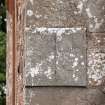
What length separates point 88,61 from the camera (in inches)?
84.0

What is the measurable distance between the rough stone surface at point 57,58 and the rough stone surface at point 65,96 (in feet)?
0.09

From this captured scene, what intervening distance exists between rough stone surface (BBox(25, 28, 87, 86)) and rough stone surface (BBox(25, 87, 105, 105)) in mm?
28

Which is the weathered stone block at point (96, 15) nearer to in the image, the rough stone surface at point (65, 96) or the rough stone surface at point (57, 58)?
the rough stone surface at point (57, 58)

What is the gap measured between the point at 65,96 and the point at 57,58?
0.55 ft

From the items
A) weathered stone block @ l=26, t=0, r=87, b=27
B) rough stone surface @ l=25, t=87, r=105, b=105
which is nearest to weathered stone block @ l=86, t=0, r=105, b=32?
weathered stone block @ l=26, t=0, r=87, b=27

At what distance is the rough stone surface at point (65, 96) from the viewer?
212 centimetres

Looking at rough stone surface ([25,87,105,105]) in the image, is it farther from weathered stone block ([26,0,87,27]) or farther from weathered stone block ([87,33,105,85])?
weathered stone block ([26,0,87,27])

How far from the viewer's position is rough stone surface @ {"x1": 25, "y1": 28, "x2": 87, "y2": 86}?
211 centimetres

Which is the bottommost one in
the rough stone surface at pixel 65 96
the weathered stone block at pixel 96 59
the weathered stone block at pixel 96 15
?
the rough stone surface at pixel 65 96

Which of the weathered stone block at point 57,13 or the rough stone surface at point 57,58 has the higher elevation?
the weathered stone block at point 57,13

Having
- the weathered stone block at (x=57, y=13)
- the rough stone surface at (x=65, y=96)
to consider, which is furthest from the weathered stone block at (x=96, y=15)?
the rough stone surface at (x=65, y=96)

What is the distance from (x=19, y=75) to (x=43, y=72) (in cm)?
23

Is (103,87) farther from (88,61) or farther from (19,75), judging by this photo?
(19,75)

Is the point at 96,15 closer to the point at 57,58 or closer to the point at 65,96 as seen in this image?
the point at 57,58
